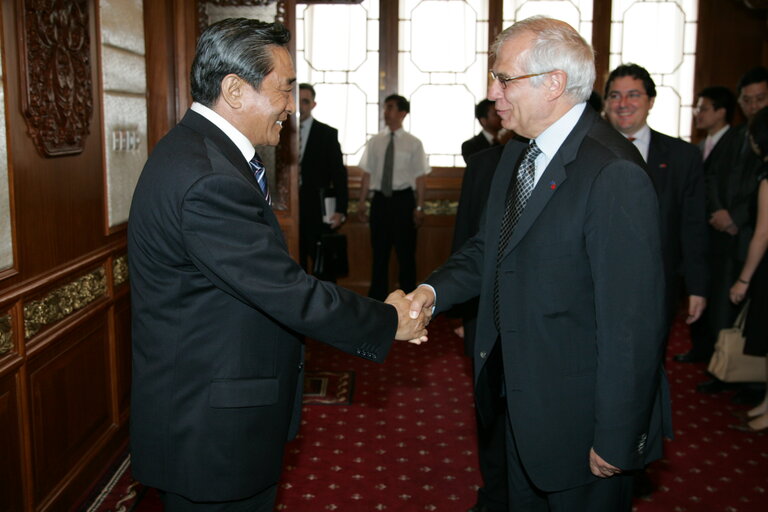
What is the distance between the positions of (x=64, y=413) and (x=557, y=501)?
1.99 meters

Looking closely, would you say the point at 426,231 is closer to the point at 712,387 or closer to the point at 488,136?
the point at 488,136

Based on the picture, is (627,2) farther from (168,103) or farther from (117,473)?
(117,473)

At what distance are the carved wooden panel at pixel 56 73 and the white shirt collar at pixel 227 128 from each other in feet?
3.30

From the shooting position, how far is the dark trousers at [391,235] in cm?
677

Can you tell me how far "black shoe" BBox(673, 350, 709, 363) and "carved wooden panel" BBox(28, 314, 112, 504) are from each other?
3.87 meters

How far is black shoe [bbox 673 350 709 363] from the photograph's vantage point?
5367 millimetres

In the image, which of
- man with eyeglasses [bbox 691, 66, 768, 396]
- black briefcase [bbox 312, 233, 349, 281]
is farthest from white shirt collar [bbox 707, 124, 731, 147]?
black briefcase [bbox 312, 233, 349, 281]

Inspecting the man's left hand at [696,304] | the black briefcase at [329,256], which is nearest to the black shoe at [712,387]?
the man's left hand at [696,304]

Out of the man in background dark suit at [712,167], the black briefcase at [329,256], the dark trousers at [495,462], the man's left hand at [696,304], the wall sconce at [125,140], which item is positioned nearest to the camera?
the dark trousers at [495,462]

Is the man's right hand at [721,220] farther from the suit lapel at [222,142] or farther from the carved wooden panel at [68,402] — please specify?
the suit lapel at [222,142]

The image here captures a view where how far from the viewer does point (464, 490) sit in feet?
11.3

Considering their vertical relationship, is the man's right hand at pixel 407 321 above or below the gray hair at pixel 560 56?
below

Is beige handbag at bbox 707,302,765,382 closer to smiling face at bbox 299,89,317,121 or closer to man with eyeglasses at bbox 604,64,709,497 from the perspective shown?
man with eyeglasses at bbox 604,64,709,497

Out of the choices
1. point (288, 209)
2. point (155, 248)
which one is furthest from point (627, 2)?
point (155, 248)
